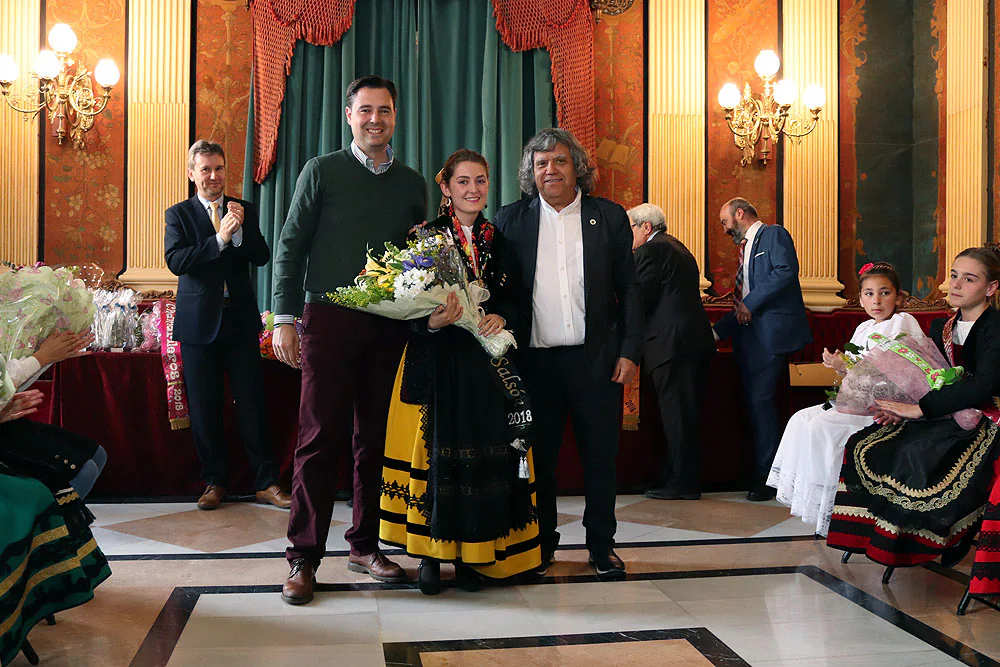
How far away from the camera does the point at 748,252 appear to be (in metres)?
4.91

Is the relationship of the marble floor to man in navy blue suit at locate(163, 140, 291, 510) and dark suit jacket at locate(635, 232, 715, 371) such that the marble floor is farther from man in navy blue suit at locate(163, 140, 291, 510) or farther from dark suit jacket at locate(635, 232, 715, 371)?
dark suit jacket at locate(635, 232, 715, 371)

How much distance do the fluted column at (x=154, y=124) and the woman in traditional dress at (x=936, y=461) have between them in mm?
4592

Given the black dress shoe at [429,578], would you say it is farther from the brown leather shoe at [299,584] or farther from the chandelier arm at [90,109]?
the chandelier arm at [90,109]

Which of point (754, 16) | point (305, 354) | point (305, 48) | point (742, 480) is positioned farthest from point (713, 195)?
point (305, 354)

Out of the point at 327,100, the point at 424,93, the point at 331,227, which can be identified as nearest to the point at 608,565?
the point at 331,227

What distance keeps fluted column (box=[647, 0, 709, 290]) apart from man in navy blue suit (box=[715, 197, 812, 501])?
61.3 inches

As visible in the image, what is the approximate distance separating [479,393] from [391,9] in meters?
4.18

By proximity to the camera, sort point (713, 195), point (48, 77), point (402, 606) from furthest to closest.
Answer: point (713, 195) < point (48, 77) < point (402, 606)

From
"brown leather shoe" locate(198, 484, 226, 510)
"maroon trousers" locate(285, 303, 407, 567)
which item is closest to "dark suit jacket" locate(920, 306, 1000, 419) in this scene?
"maroon trousers" locate(285, 303, 407, 567)

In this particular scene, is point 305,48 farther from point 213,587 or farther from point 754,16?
point 213,587

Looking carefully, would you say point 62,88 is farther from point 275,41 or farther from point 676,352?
point 676,352

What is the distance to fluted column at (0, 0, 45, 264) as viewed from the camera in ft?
19.2

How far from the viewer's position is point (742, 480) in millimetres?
4848

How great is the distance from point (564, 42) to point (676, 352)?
2.74 metres
